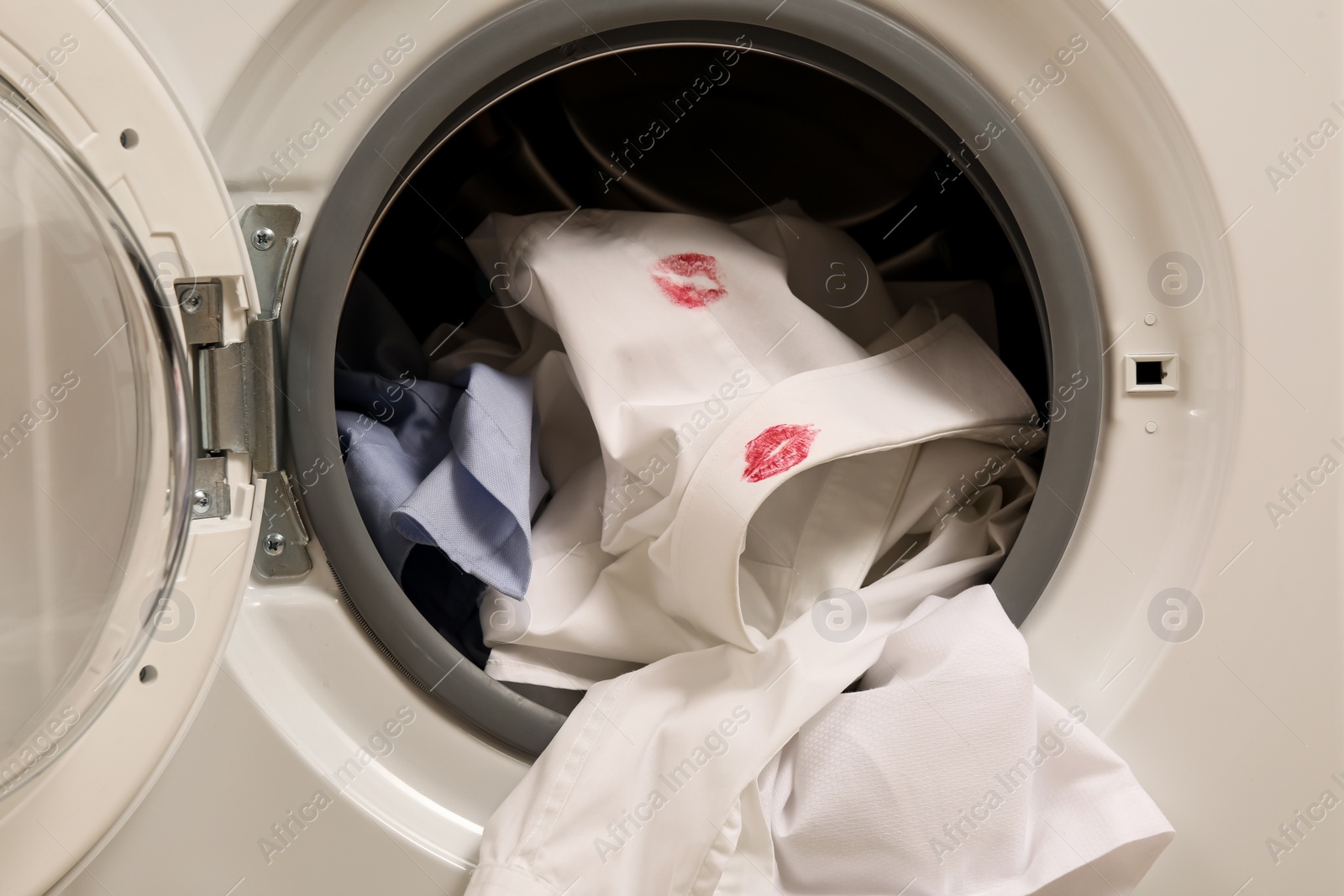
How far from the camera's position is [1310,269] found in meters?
0.57

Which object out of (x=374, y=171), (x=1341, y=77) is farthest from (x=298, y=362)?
(x=1341, y=77)

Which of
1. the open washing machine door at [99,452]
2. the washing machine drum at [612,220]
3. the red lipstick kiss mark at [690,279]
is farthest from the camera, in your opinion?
the red lipstick kiss mark at [690,279]

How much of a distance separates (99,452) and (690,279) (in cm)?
40

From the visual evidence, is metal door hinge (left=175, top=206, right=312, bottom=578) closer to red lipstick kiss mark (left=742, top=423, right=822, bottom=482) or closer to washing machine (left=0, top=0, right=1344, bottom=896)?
washing machine (left=0, top=0, right=1344, bottom=896)

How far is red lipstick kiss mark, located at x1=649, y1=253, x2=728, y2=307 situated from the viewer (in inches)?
27.1

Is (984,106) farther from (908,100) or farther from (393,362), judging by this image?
(393,362)

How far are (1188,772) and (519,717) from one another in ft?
1.38

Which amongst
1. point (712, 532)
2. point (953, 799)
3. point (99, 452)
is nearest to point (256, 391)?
point (99, 452)

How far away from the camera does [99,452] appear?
0.49 metres

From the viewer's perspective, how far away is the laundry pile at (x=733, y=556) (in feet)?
1.81

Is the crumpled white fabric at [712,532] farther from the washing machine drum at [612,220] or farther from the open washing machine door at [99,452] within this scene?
the open washing machine door at [99,452]

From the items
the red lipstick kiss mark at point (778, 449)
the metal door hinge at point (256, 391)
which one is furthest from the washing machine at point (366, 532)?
the red lipstick kiss mark at point (778, 449)

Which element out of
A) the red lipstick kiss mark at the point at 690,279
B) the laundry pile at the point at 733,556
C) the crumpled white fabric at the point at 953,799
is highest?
the red lipstick kiss mark at the point at 690,279

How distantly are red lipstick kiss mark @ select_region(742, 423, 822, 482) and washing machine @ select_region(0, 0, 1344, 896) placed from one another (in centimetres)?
16
